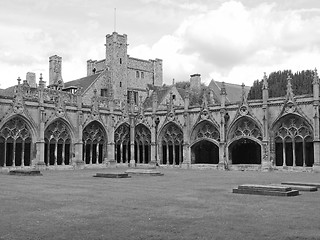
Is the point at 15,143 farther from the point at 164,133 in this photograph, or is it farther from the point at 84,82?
the point at 84,82

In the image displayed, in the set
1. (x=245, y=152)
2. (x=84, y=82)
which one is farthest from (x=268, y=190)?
(x=84, y=82)

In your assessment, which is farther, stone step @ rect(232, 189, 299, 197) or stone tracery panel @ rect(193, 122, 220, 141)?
stone tracery panel @ rect(193, 122, 220, 141)

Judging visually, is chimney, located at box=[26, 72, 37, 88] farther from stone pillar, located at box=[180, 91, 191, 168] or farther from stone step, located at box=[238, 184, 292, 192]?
stone step, located at box=[238, 184, 292, 192]

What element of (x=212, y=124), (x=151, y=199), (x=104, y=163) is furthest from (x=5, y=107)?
(x=151, y=199)

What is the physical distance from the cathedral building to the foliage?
15.4 m

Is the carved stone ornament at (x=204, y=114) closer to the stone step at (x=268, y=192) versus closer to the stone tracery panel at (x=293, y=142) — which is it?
the stone tracery panel at (x=293, y=142)

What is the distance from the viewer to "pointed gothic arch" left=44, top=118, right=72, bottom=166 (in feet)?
114

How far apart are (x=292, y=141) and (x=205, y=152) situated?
852 cm

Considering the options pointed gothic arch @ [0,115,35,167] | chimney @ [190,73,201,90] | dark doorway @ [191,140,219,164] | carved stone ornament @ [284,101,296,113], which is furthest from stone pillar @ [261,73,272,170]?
chimney @ [190,73,201,90]

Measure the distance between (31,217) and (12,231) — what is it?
1520 millimetres

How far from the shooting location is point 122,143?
40875mm

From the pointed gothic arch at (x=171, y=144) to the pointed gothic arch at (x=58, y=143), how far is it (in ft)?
28.8

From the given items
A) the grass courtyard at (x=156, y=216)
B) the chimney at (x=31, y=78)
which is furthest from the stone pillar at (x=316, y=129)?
the chimney at (x=31, y=78)

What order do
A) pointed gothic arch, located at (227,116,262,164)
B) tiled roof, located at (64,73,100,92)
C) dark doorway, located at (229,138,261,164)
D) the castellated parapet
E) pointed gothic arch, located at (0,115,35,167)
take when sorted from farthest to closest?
the castellated parapet < tiled roof, located at (64,73,100,92) < dark doorway, located at (229,138,261,164) < pointed gothic arch, located at (227,116,262,164) < pointed gothic arch, located at (0,115,35,167)
